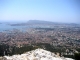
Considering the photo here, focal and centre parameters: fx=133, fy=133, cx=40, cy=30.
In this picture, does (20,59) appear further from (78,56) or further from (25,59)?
(78,56)

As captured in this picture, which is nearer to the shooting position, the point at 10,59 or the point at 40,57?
the point at 10,59

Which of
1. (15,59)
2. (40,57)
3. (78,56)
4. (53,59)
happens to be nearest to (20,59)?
(15,59)

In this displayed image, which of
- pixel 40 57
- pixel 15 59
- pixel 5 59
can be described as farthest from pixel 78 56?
pixel 5 59

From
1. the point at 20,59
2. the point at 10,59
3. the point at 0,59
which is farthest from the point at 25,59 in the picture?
the point at 0,59

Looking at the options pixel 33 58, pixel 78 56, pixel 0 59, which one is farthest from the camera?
pixel 78 56

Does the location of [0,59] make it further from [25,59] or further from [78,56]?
[78,56]

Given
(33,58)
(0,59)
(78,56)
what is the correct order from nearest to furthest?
1. (0,59)
2. (33,58)
3. (78,56)

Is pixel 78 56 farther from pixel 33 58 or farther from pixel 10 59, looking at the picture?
pixel 10 59

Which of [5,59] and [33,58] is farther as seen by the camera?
[33,58]
